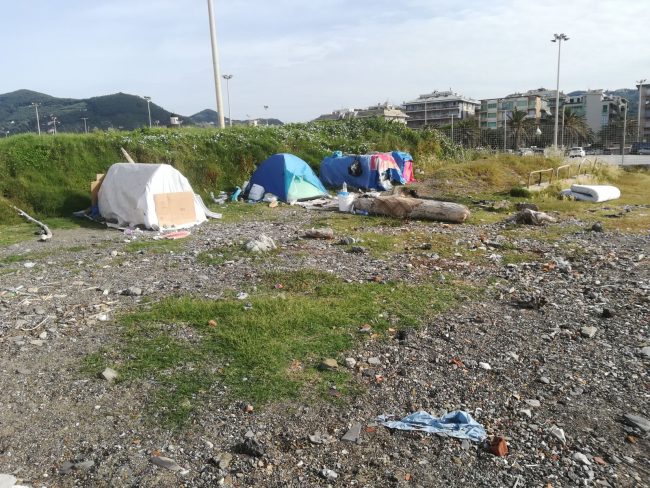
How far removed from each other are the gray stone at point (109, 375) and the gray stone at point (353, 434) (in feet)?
6.51

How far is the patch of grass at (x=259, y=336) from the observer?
149 inches

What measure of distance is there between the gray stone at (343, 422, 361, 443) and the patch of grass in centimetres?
48

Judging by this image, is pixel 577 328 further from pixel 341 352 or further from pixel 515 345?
pixel 341 352

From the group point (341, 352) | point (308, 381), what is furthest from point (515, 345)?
point (308, 381)

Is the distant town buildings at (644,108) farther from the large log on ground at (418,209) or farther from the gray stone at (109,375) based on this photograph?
the gray stone at (109,375)

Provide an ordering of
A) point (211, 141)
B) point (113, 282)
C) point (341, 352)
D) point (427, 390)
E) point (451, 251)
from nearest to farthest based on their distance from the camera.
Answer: point (427, 390)
point (341, 352)
point (113, 282)
point (451, 251)
point (211, 141)

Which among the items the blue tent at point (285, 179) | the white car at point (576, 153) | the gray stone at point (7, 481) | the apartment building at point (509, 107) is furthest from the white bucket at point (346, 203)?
the apartment building at point (509, 107)

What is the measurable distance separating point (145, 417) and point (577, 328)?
4.12 meters

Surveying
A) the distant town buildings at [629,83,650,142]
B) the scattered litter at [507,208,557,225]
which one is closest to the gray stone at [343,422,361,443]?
the scattered litter at [507,208,557,225]

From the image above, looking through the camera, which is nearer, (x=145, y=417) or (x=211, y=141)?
(x=145, y=417)

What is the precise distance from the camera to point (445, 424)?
10.8ft

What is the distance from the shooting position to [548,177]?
1928cm

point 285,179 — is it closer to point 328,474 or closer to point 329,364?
point 329,364

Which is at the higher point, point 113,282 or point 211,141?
point 211,141
